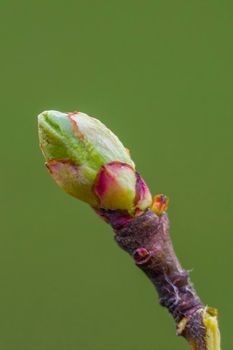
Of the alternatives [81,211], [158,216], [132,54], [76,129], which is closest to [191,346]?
[158,216]

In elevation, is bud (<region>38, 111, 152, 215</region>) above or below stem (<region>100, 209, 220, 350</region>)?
above

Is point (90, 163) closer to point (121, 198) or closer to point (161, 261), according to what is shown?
point (121, 198)

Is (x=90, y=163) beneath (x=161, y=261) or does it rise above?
above

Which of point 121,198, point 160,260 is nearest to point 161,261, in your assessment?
point 160,260

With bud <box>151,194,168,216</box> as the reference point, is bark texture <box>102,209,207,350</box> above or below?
below

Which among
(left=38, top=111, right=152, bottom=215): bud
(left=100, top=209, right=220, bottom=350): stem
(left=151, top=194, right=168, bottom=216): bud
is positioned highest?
(left=38, top=111, right=152, bottom=215): bud

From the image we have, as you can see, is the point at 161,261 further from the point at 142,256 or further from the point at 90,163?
the point at 90,163
